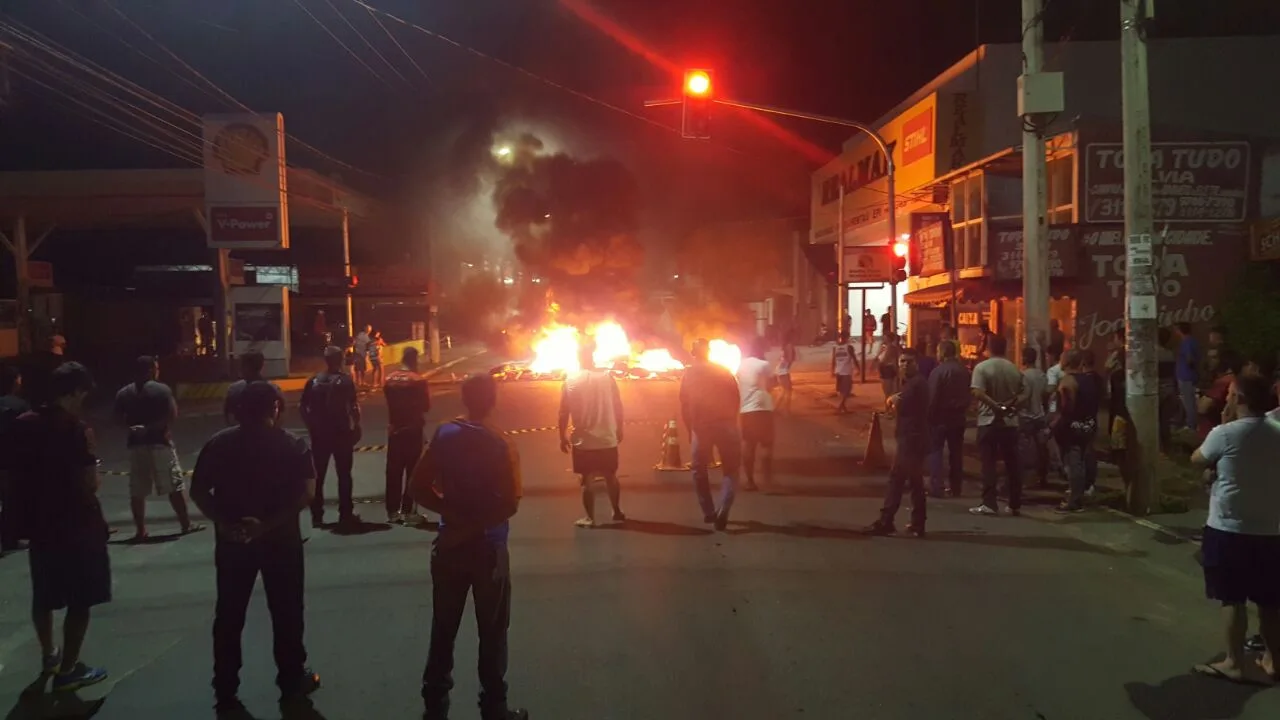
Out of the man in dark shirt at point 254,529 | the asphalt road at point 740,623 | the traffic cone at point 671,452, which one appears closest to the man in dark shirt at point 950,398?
the asphalt road at point 740,623

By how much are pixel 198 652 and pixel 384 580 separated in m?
1.59

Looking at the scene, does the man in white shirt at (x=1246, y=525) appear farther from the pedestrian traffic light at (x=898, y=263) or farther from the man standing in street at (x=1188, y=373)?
the pedestrian traffic light at (x=898, y=263)

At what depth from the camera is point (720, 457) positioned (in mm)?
8648

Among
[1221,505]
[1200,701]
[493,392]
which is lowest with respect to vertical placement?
[1200,701]

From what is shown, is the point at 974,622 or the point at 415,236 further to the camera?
the point at 415,236

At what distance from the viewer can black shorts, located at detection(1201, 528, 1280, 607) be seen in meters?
4.95

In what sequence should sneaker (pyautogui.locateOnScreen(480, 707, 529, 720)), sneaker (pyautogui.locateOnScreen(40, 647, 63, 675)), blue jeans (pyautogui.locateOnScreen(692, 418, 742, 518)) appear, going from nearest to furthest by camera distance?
1. sneaker (pyautogui.locateOnScreen(480, 707, 529, 720))
2. sneaker (pyautogui.locateOnScreen(40, 647, 63, 675))
3. blue jeans (pyautogui.locateOnScreen(692, 418, 742, 518))

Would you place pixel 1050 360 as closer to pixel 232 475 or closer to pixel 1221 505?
pixel 1221 505

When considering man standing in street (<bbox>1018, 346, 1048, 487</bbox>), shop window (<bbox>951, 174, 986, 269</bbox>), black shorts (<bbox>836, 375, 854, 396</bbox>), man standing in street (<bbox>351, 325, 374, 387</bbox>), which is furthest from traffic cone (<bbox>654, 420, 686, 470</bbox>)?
man standing in street (<bbox>351, 325, 374, 387</bbox>)

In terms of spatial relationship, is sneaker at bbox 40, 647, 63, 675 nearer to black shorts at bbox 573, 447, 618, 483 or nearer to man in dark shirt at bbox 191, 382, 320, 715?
man in dark shirt at bbox 191, 382, 320, 715

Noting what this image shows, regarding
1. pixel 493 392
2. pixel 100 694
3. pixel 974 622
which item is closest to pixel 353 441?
pixel 100 694

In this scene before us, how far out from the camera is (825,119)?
18.0 metres

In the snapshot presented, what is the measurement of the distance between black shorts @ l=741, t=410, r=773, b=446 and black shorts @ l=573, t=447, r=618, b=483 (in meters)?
2.13

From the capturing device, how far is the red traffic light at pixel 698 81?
48.3 ft
